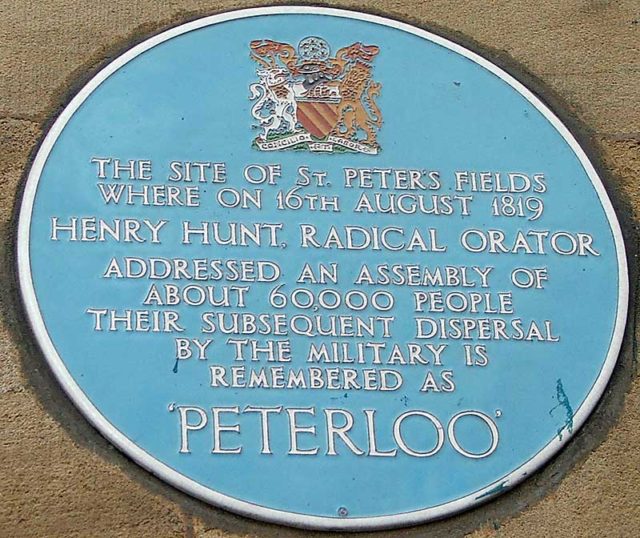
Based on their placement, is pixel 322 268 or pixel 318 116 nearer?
pixel 322 268

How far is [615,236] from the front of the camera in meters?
4.73

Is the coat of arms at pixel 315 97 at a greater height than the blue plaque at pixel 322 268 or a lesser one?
greater

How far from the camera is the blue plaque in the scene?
423cm

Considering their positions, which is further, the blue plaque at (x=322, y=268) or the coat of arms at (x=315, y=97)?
the coat of arms at (x=315, y=97)

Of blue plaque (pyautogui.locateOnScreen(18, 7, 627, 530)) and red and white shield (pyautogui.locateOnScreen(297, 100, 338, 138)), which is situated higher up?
red and white shield (pyautogui.locateOnScreen(297, 100, 338, 138))

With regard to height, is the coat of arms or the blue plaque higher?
the coat of arms

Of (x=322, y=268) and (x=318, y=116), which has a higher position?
(x=318, y=116)

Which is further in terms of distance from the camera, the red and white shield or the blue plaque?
the red and white shield

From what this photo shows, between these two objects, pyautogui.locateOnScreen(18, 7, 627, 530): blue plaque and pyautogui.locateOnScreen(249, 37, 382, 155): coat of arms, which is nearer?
pyautogui.locateOnScreen(18, 7, 627, 530): blue plaque

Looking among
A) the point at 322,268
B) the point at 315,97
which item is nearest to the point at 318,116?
the point at 315,97

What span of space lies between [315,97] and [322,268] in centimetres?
64

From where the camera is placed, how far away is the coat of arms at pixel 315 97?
4797 millimetres

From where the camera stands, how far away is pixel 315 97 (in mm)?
4895

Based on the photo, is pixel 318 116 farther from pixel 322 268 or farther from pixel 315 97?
pixel 322 268
